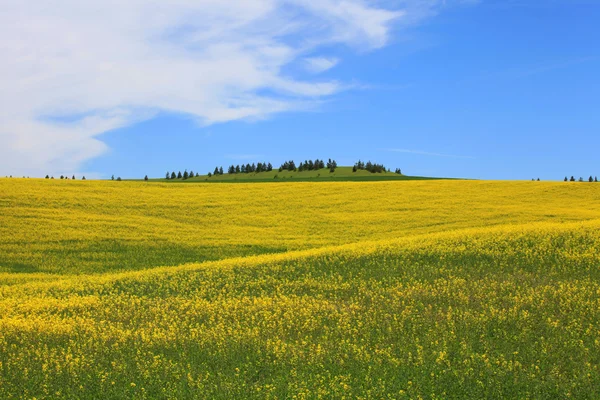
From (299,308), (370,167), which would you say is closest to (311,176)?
(370,167)

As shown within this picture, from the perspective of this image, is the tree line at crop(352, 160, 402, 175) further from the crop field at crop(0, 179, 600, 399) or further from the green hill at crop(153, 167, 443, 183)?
the crop field at crop(0, 179, 600, 399)

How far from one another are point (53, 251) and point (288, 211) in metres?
16.4

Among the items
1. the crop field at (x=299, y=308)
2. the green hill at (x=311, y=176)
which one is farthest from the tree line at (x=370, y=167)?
the crop field at (x=299, y=308)

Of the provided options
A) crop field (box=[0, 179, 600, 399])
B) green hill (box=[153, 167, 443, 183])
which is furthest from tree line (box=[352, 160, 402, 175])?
crop field (box=[0, 179, 600, 399])

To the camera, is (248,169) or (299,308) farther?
(248,169)

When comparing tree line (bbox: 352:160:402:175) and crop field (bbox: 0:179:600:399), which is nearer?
crop field (bbox: 0:179:600:399)

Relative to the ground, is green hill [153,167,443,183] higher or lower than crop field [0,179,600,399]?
higher

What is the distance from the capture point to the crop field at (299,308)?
38.5 feet

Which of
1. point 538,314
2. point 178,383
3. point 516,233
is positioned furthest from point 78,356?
point 516,233

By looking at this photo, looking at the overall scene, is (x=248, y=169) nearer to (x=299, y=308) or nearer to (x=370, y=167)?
(x=370, y=167)

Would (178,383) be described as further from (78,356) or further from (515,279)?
(515,279)

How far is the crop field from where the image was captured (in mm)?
11750

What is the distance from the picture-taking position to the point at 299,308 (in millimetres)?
16422

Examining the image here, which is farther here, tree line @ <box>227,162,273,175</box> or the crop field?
tree line @ <box>227,162,273,175</box>
